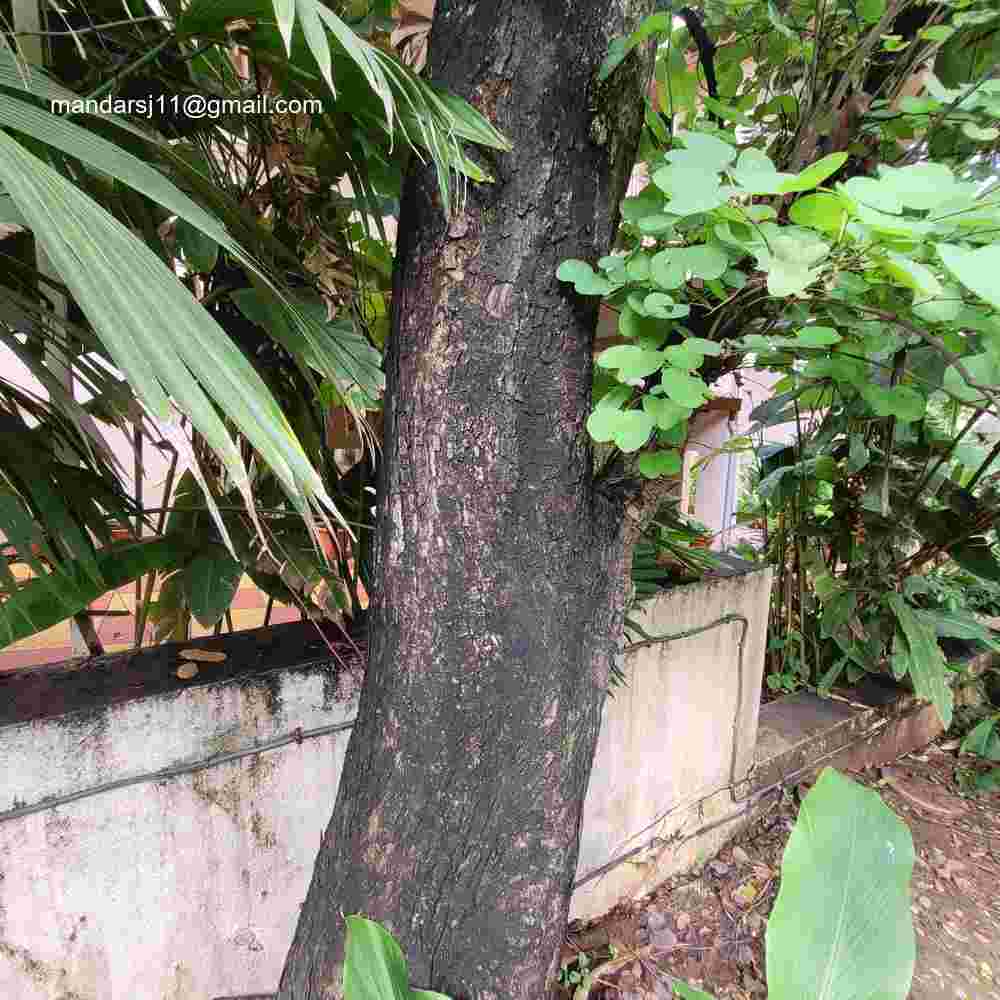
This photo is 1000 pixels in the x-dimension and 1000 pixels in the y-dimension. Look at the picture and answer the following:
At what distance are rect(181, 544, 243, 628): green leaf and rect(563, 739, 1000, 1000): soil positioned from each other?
114 cm

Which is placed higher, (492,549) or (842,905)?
(492,549)

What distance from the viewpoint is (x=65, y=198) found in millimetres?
456

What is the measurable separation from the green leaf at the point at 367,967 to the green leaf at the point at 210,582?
593 mm

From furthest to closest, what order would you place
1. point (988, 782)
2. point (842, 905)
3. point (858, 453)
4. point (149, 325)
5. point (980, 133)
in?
point (988, 782) → point (858, 453) → point (842, 905) → point (980, 133) → point (149, 325)

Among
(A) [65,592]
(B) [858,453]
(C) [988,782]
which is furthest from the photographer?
(C) [988,782]

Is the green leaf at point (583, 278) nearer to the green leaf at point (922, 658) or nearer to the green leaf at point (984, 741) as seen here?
the green leaf at point (922, 658)

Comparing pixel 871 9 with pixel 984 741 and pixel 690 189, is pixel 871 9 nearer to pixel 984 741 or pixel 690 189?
pixel 690 189

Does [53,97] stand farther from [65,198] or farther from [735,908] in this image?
[735,908]

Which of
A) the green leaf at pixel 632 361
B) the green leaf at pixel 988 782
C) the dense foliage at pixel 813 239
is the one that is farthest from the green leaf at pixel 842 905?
the green leaf at pixel 988 782

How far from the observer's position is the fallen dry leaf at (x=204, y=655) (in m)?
1.18

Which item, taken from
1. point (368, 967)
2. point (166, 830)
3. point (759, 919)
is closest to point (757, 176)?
point (368, 967)

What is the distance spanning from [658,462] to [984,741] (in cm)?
264

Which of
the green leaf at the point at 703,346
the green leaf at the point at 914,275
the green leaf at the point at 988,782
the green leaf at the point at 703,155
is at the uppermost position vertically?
the green leaf at the point at 703,155

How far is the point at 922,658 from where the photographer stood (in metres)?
2.21
